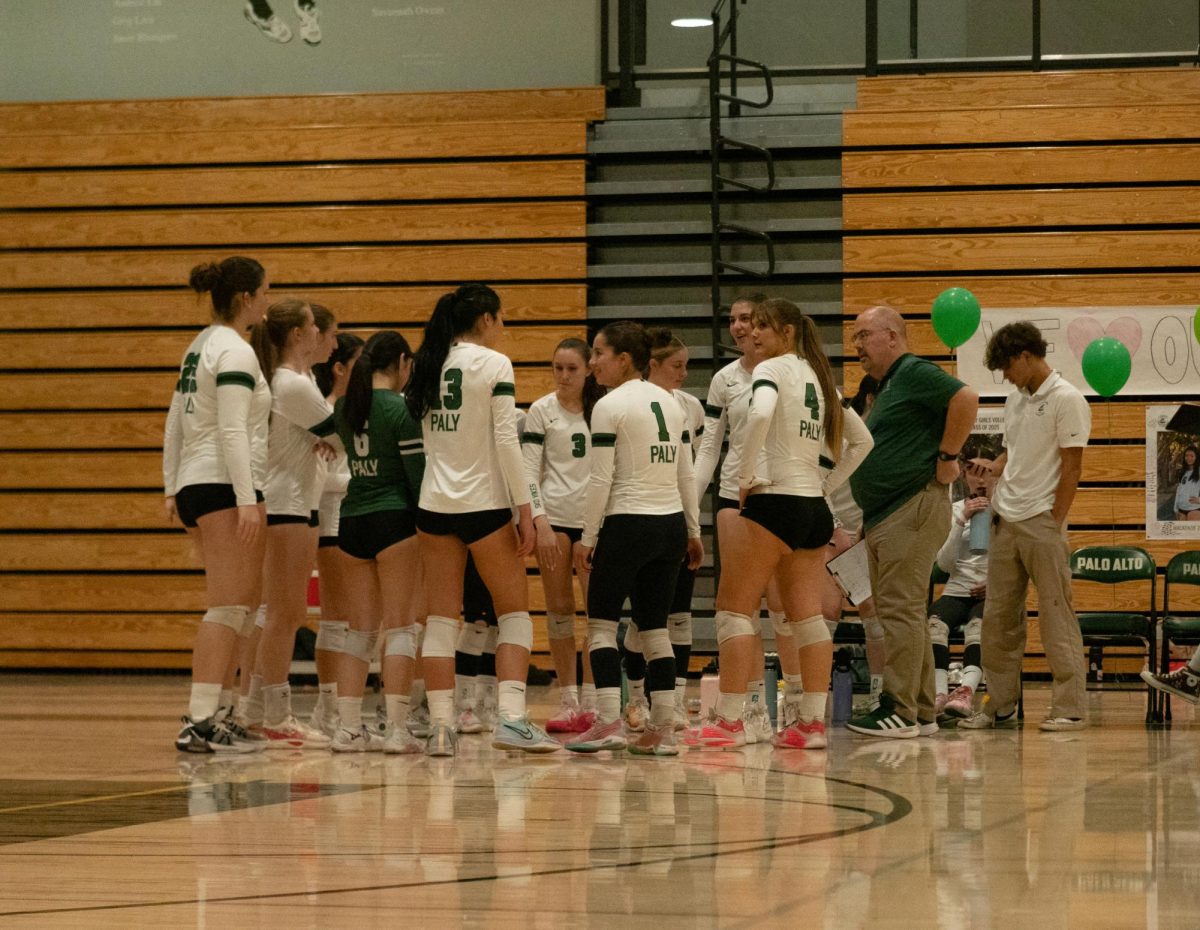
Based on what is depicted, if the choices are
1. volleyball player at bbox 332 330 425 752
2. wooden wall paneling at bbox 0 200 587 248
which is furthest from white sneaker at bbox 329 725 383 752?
wooden wall paneling at bbox 0 200 587 248

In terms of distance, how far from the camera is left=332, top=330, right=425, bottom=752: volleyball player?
5.63m

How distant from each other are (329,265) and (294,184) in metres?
0.58

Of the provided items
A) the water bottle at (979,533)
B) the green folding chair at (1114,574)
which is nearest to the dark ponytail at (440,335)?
the water bottle at (979,533)

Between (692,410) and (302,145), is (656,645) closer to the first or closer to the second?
(692,410)

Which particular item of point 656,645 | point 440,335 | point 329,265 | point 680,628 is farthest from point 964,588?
point 329,265

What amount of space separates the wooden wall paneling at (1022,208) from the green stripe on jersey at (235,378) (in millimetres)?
5198

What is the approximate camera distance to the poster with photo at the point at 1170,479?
30.7 ft

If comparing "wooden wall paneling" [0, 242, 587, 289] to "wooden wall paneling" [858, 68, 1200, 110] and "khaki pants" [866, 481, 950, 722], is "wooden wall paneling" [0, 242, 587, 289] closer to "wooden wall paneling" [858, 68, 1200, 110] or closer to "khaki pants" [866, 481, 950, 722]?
"wooden wall paneling" [858, 68, 1200, 110]

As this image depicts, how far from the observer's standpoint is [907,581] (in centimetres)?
629

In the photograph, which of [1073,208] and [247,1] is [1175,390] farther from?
[247,1]

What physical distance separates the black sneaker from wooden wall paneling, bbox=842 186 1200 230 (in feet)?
13.9

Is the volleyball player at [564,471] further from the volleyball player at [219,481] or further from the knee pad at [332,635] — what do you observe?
the volleyball player at [219,481]

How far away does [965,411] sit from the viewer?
20.4ft

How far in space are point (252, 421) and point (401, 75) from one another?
502cm
